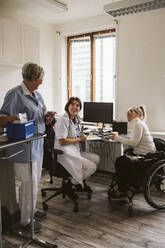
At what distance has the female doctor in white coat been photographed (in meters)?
2.56

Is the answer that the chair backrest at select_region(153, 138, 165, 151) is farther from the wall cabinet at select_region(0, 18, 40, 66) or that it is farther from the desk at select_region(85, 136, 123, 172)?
the wall cabinet at select_region(0, 18, 40, 66)

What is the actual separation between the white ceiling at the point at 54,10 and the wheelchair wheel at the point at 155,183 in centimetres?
241

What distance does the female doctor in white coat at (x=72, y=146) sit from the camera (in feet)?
8.41

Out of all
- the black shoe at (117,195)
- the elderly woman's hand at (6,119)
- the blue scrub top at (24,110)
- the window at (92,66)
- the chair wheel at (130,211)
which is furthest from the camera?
the window at (92,66)

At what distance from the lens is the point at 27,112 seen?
6.73ft

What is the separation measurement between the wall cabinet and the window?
0.96 metres

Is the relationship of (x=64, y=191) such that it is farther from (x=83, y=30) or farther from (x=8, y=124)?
(x=83, y=30)

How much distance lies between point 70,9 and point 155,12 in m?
1.28

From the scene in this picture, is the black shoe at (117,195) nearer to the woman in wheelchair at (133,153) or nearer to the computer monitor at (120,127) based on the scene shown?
the woman in wheelchair at (133,153)

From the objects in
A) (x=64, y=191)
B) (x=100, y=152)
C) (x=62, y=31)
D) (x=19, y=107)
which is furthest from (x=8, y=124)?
(x=62, y=31)

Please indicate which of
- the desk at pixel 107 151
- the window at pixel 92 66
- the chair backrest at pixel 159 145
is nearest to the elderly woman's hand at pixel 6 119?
the chair backrest at pixel 159 145

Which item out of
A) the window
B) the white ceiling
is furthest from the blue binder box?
the window

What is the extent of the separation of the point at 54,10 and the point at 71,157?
7.25 feet

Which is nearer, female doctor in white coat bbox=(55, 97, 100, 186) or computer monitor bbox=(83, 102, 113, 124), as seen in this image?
female doctor in white coat bbox=(55, 97, 100, 186)
